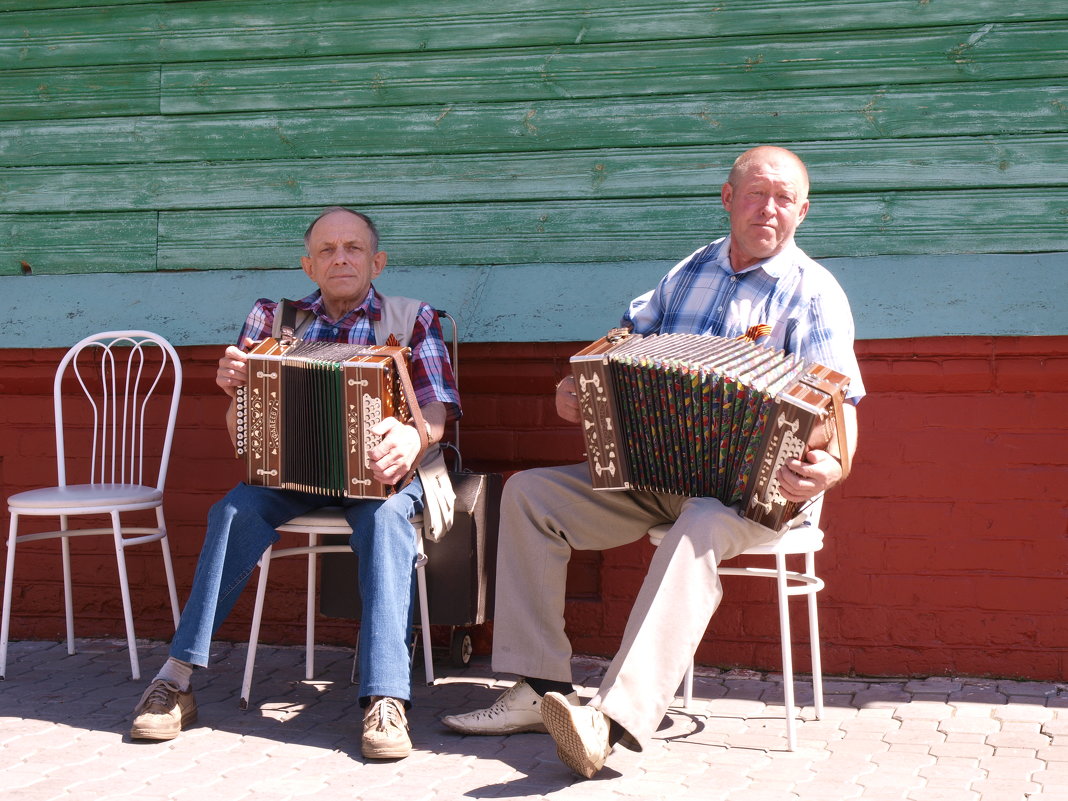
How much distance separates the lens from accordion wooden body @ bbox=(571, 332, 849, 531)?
314 centimetres

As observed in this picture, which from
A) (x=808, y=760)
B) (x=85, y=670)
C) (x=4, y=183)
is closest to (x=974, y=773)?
(x=808, y=760)

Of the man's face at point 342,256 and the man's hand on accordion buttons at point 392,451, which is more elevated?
the man's face at point 342,256

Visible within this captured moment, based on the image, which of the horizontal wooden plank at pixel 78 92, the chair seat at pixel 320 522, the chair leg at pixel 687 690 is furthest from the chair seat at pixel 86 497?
the chair leg at pixel 687 690

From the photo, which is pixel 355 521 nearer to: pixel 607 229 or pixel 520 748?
pixel 520 748

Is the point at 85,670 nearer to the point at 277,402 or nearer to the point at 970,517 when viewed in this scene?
the point at 277,402

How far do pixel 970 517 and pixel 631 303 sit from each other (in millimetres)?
1278

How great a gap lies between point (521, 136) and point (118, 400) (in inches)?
71.5

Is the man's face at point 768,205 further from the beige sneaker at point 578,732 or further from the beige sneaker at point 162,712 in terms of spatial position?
the beige sneaker at point 162,712

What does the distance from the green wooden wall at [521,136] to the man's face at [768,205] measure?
0.55 meters

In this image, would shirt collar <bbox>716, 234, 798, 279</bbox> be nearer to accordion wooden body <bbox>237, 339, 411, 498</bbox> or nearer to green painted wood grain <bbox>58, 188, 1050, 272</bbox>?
green painted wood grain <bbox>58, 188, 1050, 272</bbox>

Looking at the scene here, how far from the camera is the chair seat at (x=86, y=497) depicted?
161 inches

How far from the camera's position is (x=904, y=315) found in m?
3.98

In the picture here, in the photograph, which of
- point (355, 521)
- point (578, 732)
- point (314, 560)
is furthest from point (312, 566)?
point (578, 732)

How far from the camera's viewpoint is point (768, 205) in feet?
11.8
